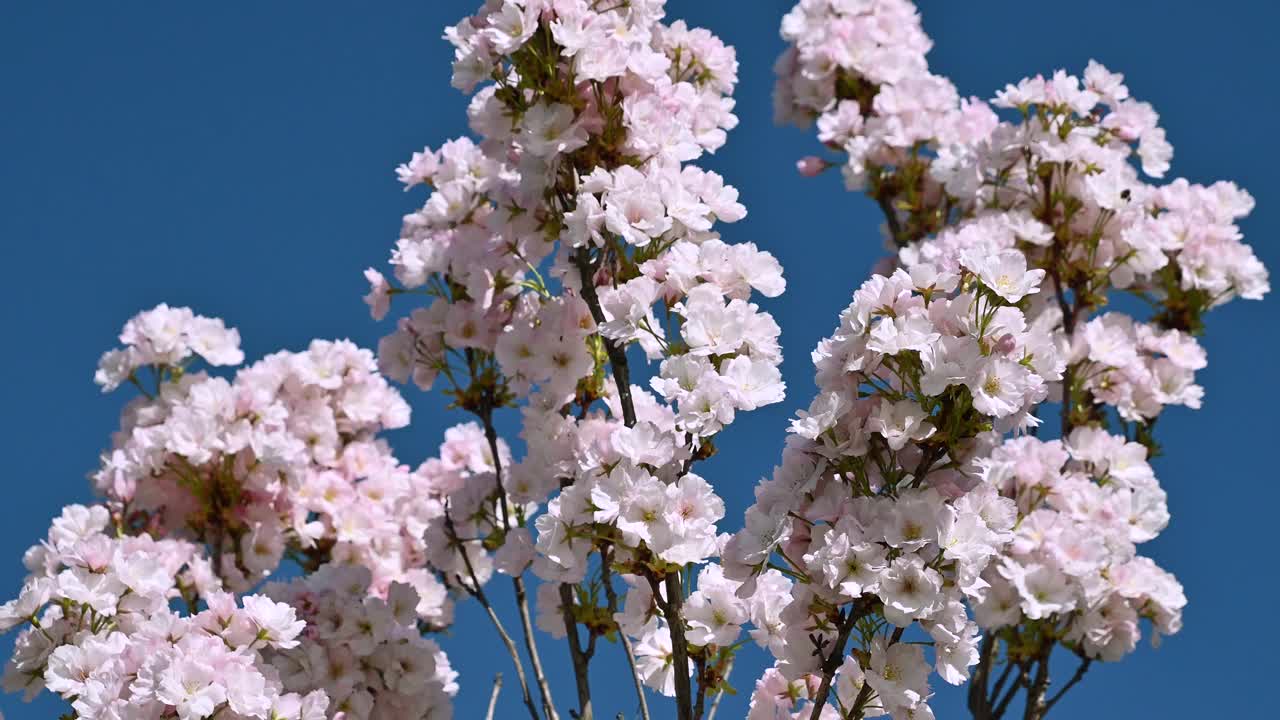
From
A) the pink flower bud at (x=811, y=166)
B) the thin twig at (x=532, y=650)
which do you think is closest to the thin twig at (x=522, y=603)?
the thin twig at (x=532, y=650)

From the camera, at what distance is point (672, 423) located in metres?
3.62

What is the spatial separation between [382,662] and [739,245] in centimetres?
180

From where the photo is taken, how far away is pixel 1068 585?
4.21m

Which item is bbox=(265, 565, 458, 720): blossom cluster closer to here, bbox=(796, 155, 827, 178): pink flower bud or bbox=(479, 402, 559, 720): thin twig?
bbox=(479, 402, 559, 720): thin twig

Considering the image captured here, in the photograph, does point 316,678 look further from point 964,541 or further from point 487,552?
point 964,541

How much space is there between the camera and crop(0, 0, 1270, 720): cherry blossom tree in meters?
3.01

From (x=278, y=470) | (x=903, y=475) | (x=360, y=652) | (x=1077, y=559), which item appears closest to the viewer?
(x=903, y=475)

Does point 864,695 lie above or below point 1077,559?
below

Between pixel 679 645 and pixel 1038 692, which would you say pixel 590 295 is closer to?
pixel 679 645

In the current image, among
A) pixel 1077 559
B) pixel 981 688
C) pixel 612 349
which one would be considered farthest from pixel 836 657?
pixel 981 688

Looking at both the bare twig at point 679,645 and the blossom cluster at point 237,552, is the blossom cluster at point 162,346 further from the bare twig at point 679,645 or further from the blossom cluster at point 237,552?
the bare twig at point 679,645

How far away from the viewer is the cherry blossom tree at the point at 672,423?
9.87 feet

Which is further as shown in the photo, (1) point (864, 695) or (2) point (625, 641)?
(2) point (625, 641)

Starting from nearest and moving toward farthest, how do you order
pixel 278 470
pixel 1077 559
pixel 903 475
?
pixel 903 475 < pixel 1077 559 < pixel 278 470
